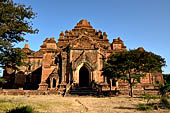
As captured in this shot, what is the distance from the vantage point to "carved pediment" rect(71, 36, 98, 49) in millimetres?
34000

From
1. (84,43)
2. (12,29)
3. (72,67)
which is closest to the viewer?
(12,29)

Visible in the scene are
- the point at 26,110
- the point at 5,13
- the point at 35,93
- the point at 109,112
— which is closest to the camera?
the point at 26,110

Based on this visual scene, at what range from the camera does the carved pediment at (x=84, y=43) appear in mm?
34000

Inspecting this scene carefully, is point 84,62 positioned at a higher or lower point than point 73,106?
higher

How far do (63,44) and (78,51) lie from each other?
8.47m

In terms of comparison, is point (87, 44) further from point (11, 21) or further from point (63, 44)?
point (11, 21)

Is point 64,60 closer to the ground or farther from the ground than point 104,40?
closer to the ground

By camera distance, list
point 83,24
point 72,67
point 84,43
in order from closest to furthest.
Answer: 1. point 72,67
2. point 84,43
3. point 83,24

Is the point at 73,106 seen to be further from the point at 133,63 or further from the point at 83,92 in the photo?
the point at 83,92

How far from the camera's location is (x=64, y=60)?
3322cm

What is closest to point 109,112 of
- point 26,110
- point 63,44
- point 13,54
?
point 26,110

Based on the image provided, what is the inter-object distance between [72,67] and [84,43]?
712cm

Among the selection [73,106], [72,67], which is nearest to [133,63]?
[73,106]

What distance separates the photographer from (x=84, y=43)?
114 feet
